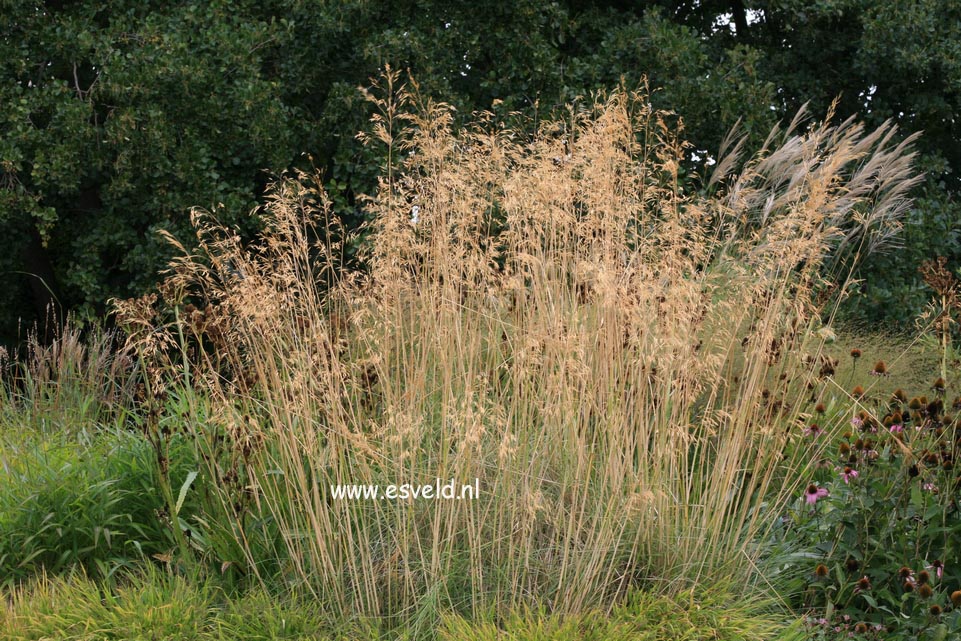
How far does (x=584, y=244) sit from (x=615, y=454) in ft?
3.58

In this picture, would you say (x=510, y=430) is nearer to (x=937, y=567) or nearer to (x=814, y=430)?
(x=814, y=430)

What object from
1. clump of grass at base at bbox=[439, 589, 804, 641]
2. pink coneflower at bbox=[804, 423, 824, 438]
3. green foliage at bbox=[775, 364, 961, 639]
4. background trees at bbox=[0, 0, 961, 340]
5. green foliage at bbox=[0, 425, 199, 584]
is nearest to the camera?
clump of grass at base at bbox=[439, 589, 804, 641]

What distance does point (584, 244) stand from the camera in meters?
4.29

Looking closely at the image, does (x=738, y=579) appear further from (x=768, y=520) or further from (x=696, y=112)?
(x=696, y=112)

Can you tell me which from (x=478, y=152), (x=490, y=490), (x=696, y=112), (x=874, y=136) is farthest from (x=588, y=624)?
(x=696, y=112)

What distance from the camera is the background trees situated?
784cm

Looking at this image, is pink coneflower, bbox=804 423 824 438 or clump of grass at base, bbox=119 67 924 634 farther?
pink coneflower, bbox=804 423 824 438

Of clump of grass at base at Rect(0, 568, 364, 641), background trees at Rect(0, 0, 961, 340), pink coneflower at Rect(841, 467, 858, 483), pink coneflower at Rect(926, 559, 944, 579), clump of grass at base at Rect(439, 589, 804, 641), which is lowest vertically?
clump of grass at base at Rect(0, 568, 364, 641)

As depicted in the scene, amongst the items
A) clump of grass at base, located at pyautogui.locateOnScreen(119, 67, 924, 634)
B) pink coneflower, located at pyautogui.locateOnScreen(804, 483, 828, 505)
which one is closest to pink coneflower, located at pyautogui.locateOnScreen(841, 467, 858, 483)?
pink coneflower, located at pyautogui.locateOnScreen(804, 483, 828, 505)

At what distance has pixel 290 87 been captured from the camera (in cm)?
866

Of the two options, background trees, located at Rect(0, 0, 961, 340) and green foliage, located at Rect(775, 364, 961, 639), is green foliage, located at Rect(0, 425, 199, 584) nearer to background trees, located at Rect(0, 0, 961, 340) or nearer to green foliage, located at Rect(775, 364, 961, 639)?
green foliage, located at Rect(775, 364, 961, 639)

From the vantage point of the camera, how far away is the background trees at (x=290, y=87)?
7.84 metres

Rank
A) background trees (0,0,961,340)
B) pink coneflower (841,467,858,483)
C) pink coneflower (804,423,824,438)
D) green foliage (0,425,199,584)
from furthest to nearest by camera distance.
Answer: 1. background trees (0,0,961,340)
2. pink coneflower (804,423,824,438)
3. green foliage (0,425,199,584)
4. pink coneflower (841,467,858,483)

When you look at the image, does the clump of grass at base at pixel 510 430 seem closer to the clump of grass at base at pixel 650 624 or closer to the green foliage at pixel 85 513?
the clump of grass at base at pixel 650 624
